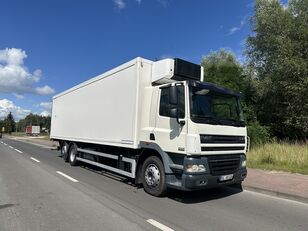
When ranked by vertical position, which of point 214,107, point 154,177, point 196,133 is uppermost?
point 214,107

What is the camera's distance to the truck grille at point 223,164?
7.88m

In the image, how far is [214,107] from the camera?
27.0 feet

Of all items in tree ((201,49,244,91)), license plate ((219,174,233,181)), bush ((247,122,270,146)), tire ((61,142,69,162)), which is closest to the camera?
license plate ((219,174,233,181))

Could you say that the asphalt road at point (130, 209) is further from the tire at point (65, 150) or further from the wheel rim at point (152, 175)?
the tire at point (65, 150)

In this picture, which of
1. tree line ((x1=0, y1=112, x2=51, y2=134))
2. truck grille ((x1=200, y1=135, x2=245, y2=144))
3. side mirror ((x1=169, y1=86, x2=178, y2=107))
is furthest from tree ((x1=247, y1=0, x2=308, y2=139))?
tree line ((x1=0, y1=112, x2=51, y2=134))

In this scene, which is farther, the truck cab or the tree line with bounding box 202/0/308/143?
the tree line with bounding box 202/0/308/143

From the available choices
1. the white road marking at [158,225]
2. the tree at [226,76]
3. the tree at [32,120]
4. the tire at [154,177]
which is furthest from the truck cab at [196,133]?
the tree at [32,120]

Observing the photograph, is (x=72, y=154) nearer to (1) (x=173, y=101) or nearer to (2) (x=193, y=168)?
(1) (x=173, y=101)

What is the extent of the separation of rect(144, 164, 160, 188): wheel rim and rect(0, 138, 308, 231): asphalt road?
34cm

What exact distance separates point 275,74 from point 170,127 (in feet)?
55.4

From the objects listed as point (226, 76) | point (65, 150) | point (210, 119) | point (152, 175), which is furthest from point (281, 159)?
point (226, 76)

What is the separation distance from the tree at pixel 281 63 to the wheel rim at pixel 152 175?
1513cm

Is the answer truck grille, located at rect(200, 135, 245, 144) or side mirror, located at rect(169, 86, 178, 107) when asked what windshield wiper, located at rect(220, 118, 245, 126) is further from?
side mirror, located at rect(169, 86, 178, 107)

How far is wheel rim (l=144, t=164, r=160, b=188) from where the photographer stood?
27.7ft
